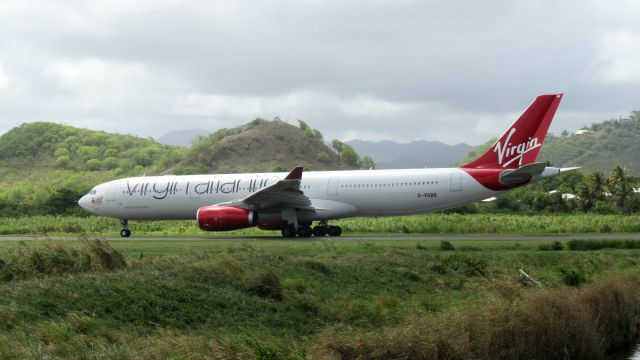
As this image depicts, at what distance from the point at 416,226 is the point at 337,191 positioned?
6.73 metres

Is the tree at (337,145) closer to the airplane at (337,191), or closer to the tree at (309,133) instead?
the tree at (309,133)

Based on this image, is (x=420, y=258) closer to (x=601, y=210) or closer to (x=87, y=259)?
(x=87, y=259)

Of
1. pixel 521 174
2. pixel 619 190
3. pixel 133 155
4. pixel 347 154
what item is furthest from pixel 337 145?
pixel 521 174

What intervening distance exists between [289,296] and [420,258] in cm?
741

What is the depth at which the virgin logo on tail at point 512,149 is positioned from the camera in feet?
111

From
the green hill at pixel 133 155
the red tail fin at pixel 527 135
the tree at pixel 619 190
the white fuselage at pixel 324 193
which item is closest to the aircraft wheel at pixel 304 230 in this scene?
the white fuselage at pixel 324 193

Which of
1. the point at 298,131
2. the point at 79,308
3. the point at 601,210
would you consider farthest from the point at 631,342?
the point at 298,131

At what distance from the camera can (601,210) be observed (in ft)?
165

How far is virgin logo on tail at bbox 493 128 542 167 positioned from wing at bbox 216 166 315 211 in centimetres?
841

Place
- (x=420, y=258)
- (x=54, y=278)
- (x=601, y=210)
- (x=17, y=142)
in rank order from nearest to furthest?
(x=54, y=278) < (x=420, y=258) < (x=601, y=210) < (x=17, y=142)

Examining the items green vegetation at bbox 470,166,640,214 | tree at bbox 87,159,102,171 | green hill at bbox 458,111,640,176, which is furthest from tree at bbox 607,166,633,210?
green hill at bbox 458,111,640,176

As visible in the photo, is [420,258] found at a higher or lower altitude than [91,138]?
lower

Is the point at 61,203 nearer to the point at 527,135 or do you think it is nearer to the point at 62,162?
the point at 527,135

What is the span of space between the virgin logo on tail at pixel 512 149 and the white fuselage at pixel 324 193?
164cm
